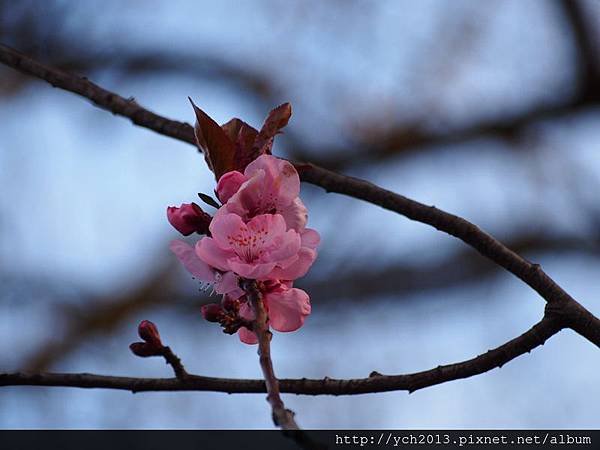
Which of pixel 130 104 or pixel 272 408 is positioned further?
pixel 130 104

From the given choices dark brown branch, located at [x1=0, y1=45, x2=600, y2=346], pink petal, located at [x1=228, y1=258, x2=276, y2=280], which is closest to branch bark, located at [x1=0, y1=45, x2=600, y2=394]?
dark brown branch, located at [x1=0, y1=45, x2=600, y2=346]

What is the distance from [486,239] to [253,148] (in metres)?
0.26

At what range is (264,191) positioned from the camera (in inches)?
32.2

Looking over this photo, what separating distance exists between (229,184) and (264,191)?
0.03 meters

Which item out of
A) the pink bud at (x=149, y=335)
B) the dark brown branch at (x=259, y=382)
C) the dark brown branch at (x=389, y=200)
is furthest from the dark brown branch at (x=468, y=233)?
the pink bud at (x=149, y=335)

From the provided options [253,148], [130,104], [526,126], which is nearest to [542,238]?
[526,126]

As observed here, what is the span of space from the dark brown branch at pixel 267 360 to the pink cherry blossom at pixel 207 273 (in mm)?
22

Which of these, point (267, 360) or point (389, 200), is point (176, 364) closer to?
point (267, 360)

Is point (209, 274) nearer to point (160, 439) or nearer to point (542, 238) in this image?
point (160, 439)

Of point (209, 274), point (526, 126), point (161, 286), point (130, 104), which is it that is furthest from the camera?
point (161, 286)

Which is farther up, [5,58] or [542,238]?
[542,238]

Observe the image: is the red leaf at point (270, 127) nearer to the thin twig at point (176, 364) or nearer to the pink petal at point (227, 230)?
the pink petal at point (227, 230)

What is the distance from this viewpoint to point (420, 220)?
0.98m

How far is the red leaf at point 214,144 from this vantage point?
0.85 m
